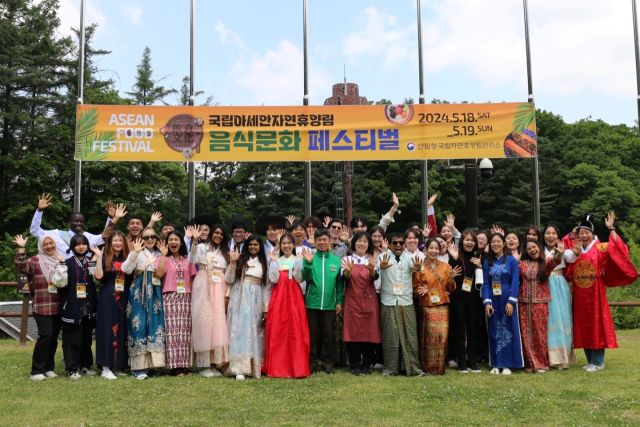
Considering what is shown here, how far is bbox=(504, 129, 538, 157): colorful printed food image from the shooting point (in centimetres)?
991

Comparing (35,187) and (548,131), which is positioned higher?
(548,131)

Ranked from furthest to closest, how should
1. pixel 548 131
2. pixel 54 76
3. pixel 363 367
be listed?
pixel 548 131 < pixel 54 76 < pixel 363 367

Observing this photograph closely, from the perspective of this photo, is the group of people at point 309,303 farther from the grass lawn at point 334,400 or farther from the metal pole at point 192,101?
the metal pole at point 192,101

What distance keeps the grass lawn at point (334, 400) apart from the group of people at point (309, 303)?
27cm

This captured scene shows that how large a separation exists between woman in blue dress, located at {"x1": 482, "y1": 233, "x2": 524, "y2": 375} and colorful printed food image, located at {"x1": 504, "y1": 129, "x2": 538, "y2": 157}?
352 centimetres

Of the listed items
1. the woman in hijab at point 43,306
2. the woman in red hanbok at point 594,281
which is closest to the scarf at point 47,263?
the woman in hijab at point 43,306

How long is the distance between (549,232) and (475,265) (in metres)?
1.18

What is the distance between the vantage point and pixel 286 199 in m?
35.0

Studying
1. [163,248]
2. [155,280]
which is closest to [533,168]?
[163,248]

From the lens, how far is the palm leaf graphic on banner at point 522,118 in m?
9.97

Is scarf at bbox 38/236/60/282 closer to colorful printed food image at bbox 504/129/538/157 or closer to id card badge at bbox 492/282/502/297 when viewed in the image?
id card badge at bbox 492/282/502/297

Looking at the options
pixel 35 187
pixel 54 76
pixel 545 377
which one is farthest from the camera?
pixel 54 76

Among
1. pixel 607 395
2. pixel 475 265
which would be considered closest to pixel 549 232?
pixel 475 265

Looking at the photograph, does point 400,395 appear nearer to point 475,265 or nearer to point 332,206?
point 475,265
